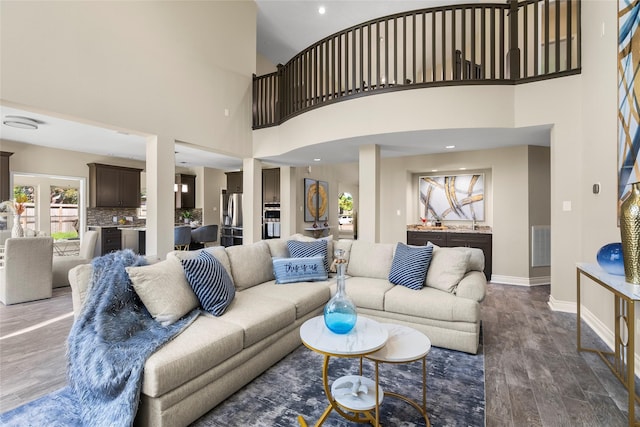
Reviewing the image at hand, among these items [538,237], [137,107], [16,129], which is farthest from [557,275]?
[16,129]

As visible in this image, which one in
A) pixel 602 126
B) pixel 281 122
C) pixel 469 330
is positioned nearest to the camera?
pixel 469 330

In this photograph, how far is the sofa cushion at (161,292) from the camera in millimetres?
2059

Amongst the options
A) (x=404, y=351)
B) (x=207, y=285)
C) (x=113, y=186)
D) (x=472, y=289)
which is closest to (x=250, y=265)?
(x=207, y=285)

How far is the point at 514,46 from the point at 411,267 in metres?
3.14

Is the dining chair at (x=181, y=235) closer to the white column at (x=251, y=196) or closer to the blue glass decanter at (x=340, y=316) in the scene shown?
the white column at (x=251, y=196)

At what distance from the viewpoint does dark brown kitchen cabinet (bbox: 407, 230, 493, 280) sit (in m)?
5.37

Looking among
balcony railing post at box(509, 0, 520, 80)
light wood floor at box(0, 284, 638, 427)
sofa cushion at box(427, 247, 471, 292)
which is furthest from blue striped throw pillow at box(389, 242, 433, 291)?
balcony railing post at box(509, 0, 520, 80)

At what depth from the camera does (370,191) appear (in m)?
4.82

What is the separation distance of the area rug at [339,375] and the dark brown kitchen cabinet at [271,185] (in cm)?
547

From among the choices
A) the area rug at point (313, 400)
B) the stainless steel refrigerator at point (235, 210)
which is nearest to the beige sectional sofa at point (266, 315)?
the area rug at point (313, 400)

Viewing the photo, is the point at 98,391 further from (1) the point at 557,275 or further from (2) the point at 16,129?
(2) the point at 16,129

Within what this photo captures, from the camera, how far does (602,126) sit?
3061mm

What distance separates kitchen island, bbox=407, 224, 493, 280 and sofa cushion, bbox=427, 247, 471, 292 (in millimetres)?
2566

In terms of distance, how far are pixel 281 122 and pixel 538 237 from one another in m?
4.79
